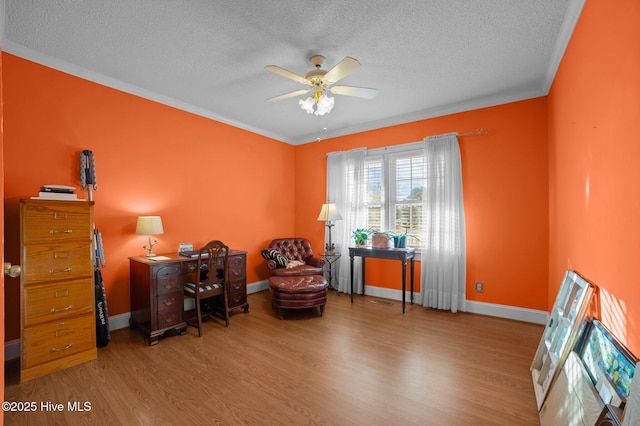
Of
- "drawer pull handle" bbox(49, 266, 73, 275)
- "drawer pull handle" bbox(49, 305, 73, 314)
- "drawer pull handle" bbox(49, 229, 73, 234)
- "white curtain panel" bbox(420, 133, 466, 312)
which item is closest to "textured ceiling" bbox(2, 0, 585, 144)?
"white curtain panel" bbox(420, 133, 466, 312)

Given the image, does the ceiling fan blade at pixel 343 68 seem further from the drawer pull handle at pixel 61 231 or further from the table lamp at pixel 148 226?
the drawer pull handle at pixel 61 231

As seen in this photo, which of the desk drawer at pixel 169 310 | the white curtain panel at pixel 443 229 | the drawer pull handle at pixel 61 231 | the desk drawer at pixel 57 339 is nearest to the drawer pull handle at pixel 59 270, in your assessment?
the drawer pull handle at pixel 61 231

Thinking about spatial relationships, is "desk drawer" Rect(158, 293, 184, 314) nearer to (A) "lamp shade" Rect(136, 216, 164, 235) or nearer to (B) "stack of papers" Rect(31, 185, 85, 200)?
(A) "lamp shade" Rect(136, 216, 164, 235)

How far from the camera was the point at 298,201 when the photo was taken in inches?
227

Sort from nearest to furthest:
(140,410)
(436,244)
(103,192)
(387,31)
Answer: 1. (140,410)
2. (387,31)
3. (103,192)
4. (436,244)

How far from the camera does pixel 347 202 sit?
16.3 feet

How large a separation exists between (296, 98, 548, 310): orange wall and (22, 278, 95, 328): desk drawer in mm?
4424

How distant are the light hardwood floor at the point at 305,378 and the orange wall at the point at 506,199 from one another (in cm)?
54

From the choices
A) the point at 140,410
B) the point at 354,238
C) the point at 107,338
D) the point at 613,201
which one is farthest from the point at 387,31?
the point at 107,338

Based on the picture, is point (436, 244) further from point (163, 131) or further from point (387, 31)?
point (163, 131)

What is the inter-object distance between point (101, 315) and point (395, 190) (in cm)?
409

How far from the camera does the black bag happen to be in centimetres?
286

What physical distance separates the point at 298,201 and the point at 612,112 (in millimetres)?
4682

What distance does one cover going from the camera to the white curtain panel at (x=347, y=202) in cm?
483
